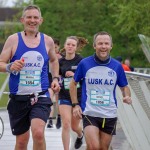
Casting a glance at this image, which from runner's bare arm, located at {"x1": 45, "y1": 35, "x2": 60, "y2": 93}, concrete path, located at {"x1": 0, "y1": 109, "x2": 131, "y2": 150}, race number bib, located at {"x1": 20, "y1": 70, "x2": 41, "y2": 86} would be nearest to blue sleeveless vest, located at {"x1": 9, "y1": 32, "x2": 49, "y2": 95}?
race number bib, located at {"x1": 20, "y1": 70, "x2": 41, "y2": 86}

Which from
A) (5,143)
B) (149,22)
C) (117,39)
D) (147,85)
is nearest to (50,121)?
(5,143)

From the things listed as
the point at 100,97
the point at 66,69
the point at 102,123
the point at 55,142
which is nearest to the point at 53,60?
the point at 100,97

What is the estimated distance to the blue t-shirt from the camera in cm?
952

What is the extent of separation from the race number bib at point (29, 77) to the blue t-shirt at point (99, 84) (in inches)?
24.9

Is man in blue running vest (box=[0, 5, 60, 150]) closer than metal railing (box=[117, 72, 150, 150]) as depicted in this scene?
Yes

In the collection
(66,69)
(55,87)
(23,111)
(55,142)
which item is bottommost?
(55,142)

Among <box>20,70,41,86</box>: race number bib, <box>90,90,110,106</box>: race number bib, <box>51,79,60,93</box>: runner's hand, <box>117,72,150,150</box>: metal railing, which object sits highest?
<box>20,70,41,86</box>: race number bib

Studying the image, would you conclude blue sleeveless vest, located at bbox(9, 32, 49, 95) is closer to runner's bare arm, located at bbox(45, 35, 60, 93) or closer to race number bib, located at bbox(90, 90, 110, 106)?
runner's bare arm, located at bbox(45, 35, 60, 93)

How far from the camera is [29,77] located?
923cm

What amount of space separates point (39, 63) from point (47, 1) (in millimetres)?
41491

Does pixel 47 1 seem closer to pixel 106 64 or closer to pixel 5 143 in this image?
pixel 5 143

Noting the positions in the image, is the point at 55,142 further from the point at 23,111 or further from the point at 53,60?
the point at 23,111

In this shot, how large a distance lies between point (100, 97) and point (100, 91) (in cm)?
8

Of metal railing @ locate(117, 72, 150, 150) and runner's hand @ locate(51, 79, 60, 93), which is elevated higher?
runner's hand @ locate(51, 79, 60, 93)
